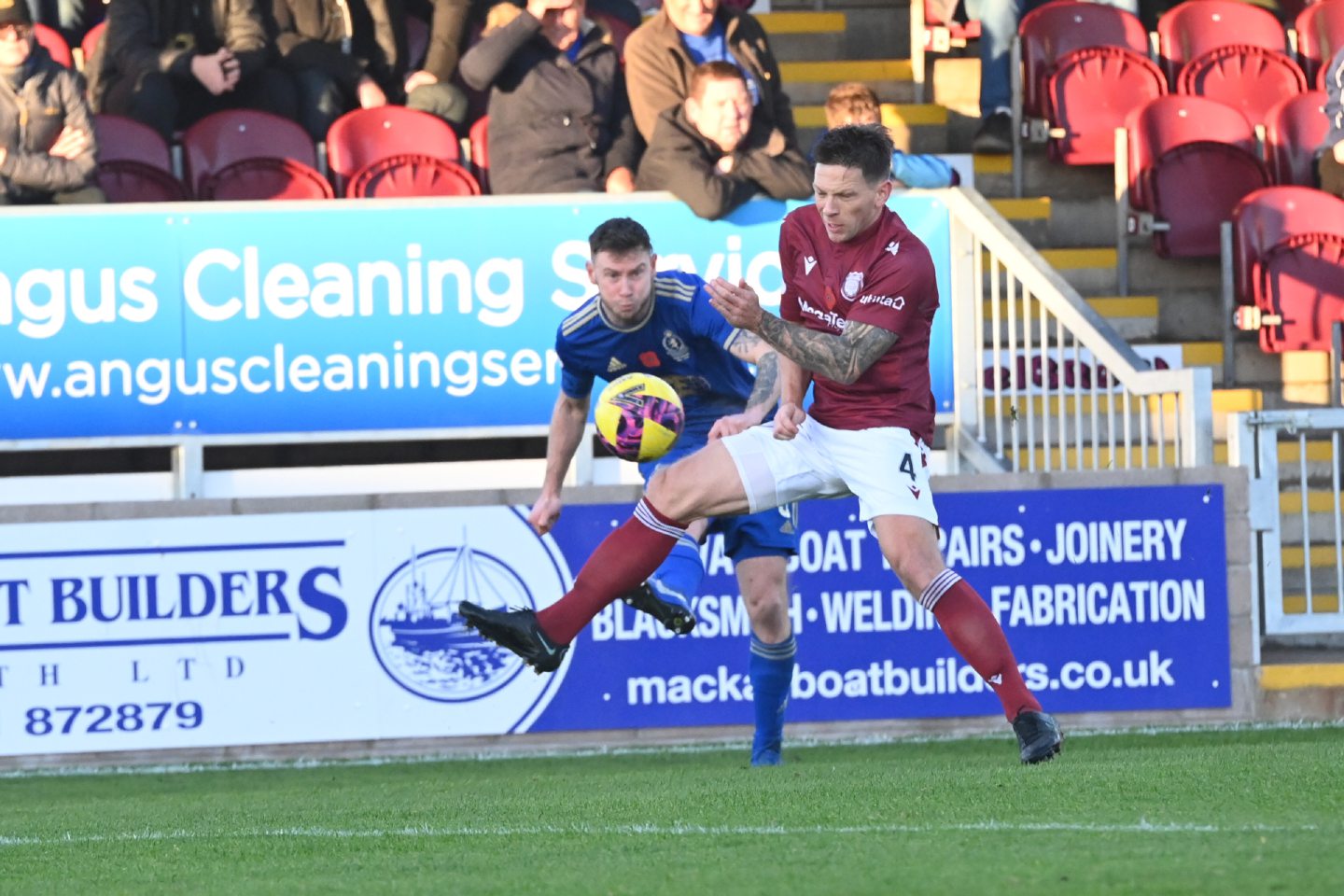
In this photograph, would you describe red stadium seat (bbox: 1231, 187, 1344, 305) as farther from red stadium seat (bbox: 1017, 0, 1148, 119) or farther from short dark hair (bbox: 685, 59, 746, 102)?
short dark hair (bbox: 685, 59, 746, 102)

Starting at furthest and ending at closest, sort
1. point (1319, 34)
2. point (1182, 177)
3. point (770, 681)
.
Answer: point (1319, 34)
point (1182, 177)
point (770, 681)

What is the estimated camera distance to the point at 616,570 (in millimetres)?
6656

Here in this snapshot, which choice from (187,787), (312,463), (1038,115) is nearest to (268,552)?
(187,787)

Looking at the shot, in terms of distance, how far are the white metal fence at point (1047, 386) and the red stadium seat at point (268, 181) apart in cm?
346

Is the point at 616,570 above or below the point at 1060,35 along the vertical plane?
below

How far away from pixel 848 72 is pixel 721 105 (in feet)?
11.5

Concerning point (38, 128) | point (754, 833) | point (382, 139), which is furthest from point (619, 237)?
point (382, 139)

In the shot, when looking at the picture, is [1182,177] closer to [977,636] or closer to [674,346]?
[674,346]

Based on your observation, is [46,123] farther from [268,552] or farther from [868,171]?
[868,171]

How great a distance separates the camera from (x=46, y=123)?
10.7m

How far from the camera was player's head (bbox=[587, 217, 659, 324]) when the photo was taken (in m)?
7.15

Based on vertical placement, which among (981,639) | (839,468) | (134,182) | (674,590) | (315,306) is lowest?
(981,639)

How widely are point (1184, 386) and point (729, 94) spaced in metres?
2.74

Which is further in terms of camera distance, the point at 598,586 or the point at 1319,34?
the point at 1319,34
